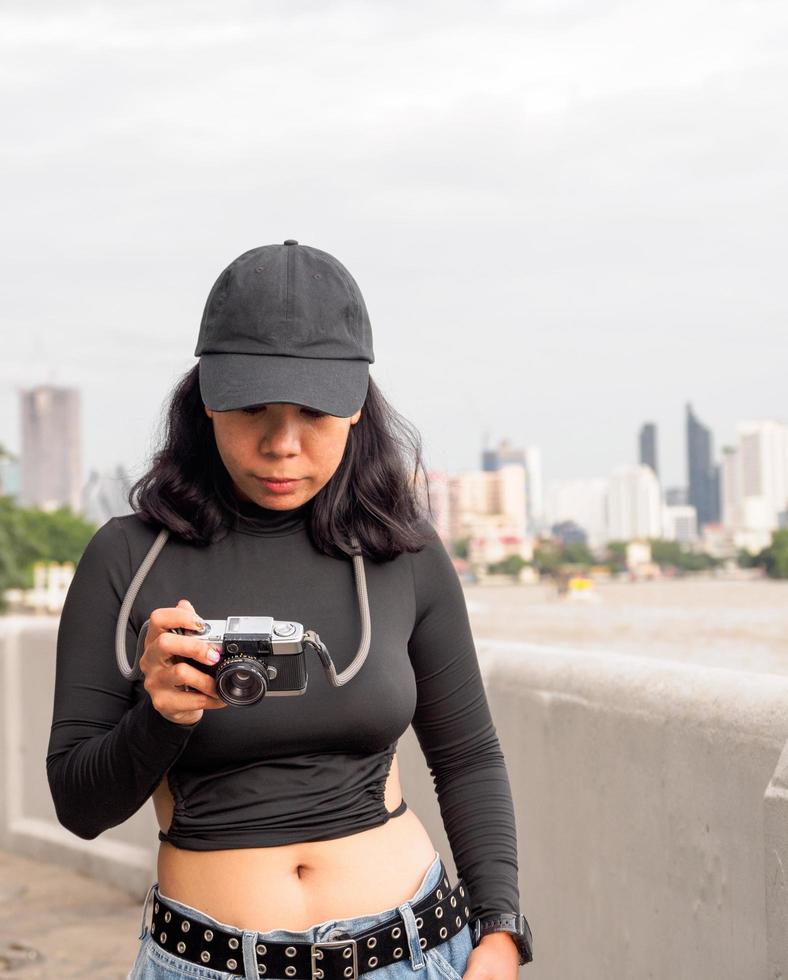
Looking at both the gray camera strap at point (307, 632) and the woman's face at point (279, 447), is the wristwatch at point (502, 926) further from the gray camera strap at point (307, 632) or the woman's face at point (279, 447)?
the woman's face at point (279, 447)

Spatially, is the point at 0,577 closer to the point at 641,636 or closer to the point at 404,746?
the point at 404,746

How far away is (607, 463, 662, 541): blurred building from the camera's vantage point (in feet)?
450

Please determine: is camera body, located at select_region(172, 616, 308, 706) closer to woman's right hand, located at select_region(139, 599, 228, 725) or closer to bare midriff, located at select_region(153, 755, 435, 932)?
woman's right hand, located at select_region(139, 599, 228, 725)

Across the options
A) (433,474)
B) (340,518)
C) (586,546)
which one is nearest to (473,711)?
(340,518)

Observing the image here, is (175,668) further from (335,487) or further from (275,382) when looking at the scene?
(335,487)

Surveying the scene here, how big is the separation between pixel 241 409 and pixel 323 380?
119mm

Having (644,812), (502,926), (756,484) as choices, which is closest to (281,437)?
(502,926)

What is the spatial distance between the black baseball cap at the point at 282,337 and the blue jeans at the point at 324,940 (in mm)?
678

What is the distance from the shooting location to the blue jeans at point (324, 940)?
1.85 metres

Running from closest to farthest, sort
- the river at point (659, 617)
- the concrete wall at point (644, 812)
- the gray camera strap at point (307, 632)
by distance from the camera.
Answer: the gray camera strap at point (307, 632)
the concrete wall at point (644, 812)
the river at point (659, 617)

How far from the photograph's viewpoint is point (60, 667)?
194 centimetres

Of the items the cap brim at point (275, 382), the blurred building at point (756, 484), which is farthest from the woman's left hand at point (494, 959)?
the blurred building at point (756, 484)

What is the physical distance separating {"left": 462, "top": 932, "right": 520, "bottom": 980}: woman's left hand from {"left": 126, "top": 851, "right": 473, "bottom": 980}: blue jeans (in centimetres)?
2

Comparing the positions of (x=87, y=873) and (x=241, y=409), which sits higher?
(x=241, y=409)
